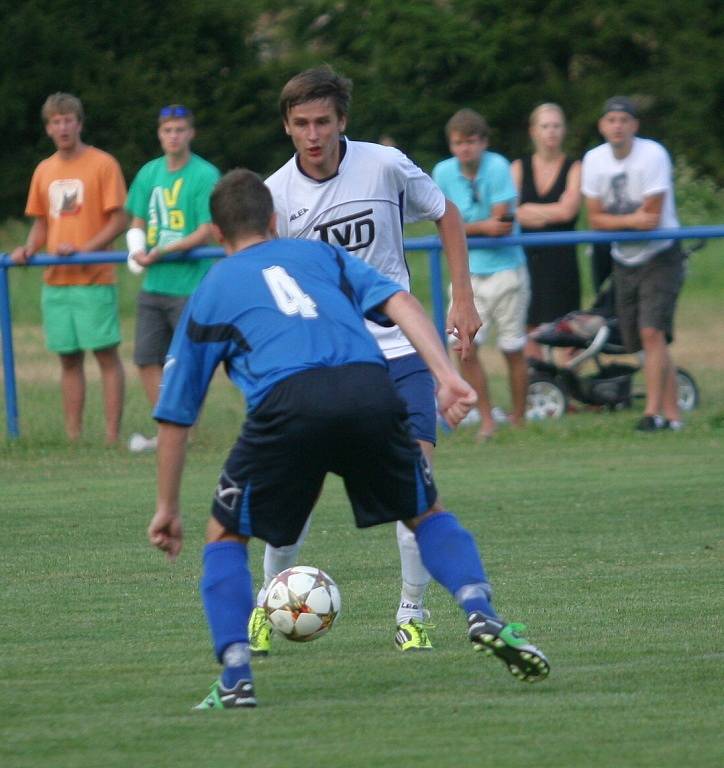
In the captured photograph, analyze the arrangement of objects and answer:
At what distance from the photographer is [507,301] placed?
1201cm

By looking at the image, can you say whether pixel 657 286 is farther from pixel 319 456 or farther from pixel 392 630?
pixel 319 456

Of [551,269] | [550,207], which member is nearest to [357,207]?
[550,207]

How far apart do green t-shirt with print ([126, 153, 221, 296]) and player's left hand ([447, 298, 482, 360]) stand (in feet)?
18.8

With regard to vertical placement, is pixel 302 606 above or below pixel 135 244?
below

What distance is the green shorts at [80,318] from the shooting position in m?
11.8

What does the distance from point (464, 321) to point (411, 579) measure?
0.92 meters

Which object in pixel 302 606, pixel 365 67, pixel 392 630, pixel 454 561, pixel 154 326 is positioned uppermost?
pixel 365 67

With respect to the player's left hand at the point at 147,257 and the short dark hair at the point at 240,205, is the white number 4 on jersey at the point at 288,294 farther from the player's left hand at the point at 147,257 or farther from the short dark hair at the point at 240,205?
the player's left hand at the point at 147,257

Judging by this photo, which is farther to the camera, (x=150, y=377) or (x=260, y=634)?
(x=150, y=377)

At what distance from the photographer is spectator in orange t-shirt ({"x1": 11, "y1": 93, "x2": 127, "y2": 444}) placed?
11.8 metres

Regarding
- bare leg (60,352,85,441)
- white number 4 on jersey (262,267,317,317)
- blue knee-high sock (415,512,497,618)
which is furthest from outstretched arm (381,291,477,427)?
bare leg (60,352,85,441)

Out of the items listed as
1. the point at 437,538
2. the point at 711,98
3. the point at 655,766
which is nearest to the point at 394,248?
the point at 437,538

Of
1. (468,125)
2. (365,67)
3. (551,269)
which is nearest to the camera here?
(468,125)

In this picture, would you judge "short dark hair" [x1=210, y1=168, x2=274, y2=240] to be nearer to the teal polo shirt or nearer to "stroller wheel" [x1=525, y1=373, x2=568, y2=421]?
the teal polo shirt
